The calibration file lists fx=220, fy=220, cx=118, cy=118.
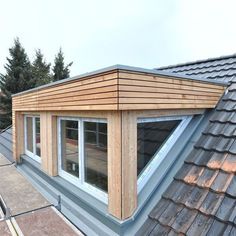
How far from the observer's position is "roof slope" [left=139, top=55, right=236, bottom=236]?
2.01 meters

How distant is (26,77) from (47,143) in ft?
52.9

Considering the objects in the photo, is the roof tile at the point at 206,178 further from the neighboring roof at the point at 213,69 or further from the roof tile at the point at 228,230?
the neighboring roof at the point at 213,69

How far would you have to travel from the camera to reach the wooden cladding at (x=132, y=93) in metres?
2.17

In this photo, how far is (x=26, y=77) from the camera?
1870 cm

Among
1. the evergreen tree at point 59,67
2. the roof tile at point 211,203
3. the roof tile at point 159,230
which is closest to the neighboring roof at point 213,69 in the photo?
the roof tile at point 211,203

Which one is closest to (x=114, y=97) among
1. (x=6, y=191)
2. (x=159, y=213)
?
(x=159, y=213)

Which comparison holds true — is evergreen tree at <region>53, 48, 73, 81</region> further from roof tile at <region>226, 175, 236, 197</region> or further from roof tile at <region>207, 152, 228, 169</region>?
roof tile at <region>226, 175, 236, 197</region>

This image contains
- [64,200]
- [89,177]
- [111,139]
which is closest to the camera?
Answer: [111,139]

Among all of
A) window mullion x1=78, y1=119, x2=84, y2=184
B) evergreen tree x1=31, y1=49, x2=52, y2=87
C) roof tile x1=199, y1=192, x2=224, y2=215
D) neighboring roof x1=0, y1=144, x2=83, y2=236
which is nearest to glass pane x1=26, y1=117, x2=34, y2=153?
neighboring roof x1=0, y1=144, x2=83, y2=236

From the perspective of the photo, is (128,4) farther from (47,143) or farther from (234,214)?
(234,214)

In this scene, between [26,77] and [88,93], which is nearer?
[88,93]

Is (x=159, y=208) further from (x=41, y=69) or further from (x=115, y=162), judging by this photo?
(x=41, y=69)

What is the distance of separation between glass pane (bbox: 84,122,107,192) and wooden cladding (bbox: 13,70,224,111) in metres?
0.42

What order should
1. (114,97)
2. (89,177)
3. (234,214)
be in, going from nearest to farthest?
(234,214), (114,97), (89,177)
